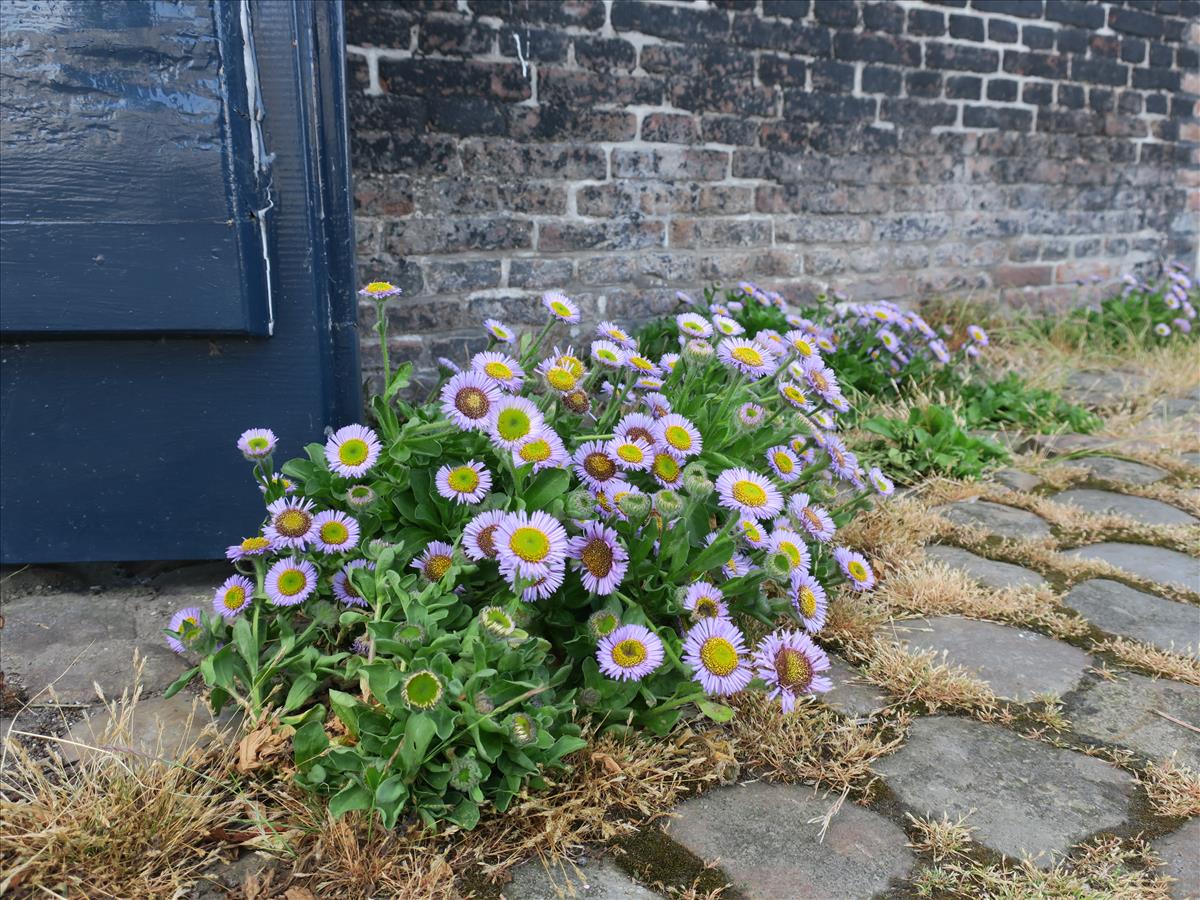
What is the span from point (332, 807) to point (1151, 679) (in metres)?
1.32

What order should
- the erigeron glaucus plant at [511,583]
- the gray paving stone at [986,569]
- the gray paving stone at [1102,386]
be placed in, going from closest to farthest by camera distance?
the erigeron glaucus plant at [511,583]
the gray paving stone at [986,569]
the gray paving stone at [1102,386]

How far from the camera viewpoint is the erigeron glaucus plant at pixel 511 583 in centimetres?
112

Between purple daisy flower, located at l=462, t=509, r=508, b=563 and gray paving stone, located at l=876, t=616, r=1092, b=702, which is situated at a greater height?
purple daisy flower, located at l=462, t=509, r=508, b=563

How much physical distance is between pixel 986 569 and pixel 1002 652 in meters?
0.39

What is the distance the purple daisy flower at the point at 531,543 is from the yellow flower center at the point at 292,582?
350mm

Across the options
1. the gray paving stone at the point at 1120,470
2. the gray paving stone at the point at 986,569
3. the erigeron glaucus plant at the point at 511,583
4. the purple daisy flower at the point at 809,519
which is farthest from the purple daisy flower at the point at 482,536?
the gray paving stone at the point at 1120,470

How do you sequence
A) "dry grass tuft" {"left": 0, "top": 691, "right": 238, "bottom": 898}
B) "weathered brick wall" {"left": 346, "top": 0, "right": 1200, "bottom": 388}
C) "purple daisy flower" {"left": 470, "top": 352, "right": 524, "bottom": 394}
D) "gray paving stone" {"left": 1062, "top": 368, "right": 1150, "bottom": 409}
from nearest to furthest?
"dry grass tuft" {"left": 0, "top": 691, "right": 238, "bottom": 898} < "purple daisy flower" {"left": 470, "top": 352, "right": 524, "bottom": 394} < "weathered brick wall" {"left": 346, "top": 0, "right": 1200, "bottom": 388} < "gray paving stone" {"left": 1062, "top": 368, "right": 1150, "bottom": 409}

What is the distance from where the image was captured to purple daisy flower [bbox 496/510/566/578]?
117 centimetres

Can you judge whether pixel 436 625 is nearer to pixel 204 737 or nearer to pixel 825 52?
pixel 204 737

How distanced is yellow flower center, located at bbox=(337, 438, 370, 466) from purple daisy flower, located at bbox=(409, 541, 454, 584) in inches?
6.7

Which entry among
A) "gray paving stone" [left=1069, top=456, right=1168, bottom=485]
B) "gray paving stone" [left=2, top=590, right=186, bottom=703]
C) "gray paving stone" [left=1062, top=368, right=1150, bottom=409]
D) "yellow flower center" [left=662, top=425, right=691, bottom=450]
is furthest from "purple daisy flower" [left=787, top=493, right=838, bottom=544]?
"gray paving stone" [left=1062, top=368, right=1150, bottom=409]

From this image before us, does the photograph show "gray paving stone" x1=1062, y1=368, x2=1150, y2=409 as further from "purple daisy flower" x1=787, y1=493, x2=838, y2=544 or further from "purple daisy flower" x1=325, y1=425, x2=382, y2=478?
"purple daisy flower" x1=325, y1=425, x2=382, y2=478

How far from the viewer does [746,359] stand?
5.33 ft

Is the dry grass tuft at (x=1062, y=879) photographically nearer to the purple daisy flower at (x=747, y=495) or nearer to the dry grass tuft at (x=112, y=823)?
the purple daisy flower at (x=747, y=495)
